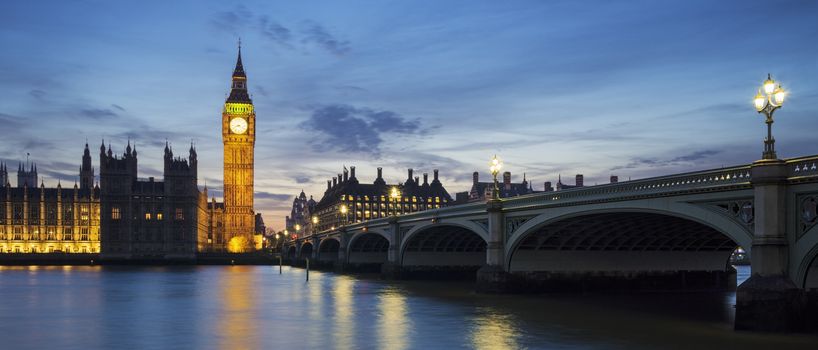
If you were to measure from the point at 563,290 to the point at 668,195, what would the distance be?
21.0 metres

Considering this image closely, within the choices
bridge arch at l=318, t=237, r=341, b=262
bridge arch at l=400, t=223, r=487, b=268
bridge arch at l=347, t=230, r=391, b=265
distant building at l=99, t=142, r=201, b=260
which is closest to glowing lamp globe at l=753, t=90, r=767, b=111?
bridge arch at l=400, t=223, r=487, b=268

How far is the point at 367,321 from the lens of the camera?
40.2 meters

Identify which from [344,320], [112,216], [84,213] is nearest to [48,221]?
[84,213]

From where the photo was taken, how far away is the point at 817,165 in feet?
100

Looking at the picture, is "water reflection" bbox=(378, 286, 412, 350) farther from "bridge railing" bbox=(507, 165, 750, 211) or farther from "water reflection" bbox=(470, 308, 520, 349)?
"bridge railing" bbox=(507, 165, 750, 211)

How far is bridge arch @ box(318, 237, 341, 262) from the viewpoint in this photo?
5114 inches

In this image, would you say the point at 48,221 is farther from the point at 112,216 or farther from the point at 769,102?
the point at 769,102

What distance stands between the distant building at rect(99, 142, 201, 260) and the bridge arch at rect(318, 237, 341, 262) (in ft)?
141

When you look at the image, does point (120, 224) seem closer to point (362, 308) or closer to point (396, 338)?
point (362, 308)

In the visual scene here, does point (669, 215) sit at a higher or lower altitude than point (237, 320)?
higher

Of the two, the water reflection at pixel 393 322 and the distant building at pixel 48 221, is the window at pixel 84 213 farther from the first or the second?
the water reflection at pixel 393 322

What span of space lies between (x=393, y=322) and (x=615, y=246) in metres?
24.8

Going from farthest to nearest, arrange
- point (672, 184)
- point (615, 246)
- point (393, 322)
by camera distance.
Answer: point (615, 246)
point (393, 322)
point (672, 184)

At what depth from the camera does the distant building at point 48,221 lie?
582 feet
